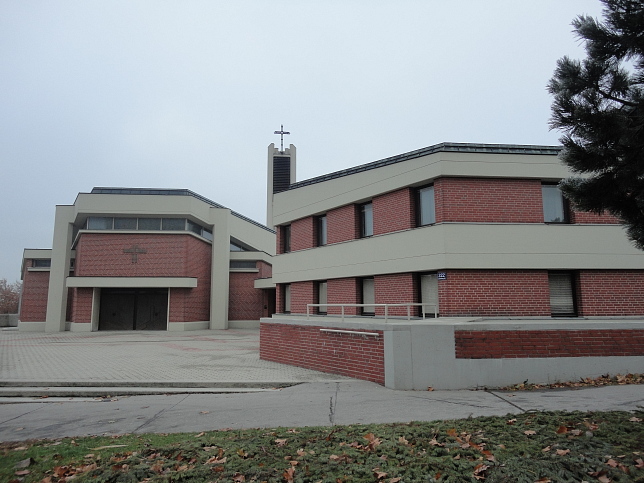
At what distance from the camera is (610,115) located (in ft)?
15.5

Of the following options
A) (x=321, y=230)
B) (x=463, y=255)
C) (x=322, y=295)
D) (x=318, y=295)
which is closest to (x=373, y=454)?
(x=463, y=255)

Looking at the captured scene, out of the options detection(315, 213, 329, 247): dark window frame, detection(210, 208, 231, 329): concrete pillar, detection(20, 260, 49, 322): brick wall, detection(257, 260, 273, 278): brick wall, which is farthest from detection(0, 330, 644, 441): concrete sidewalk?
detection(20, 260, 49, 322): brick wall

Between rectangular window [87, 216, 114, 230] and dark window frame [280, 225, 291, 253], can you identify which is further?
rectangular window [87, 216, 114, 230]

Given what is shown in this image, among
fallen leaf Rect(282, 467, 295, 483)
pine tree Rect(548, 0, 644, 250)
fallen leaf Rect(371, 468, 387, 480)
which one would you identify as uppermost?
pine tree Rect(548, 0, 644, 250)

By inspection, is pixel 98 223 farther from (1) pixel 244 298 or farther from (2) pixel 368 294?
(2) pixel 368 294

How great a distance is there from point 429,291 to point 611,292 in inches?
231

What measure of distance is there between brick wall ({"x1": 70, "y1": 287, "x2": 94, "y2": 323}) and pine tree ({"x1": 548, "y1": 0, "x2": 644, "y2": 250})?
33.3 m

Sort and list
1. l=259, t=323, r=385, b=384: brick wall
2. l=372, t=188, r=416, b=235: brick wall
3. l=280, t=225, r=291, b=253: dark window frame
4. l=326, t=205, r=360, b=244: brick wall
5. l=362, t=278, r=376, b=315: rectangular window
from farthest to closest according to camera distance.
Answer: l=280, t=225, r=291, b=253: dark window frame, l=326, t=205, r=360, b=244: brick wall, l=362, t=278, r=376, b=315: rectangular window, l=372, t=188, r=416, b=235: brick wall, l=259, t=323, r=385, b=384: brick wall

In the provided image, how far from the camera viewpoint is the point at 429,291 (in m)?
15.1

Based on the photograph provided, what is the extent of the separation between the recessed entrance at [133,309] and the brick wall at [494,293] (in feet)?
82.2

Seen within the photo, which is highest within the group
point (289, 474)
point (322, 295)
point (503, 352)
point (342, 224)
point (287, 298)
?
point (342, 224)

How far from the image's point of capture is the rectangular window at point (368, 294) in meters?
17.2

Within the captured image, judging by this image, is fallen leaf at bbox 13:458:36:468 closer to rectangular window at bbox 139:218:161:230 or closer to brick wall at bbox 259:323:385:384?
brick wall at bbox 259:323:385:384

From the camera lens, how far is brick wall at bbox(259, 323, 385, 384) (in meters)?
10.3
